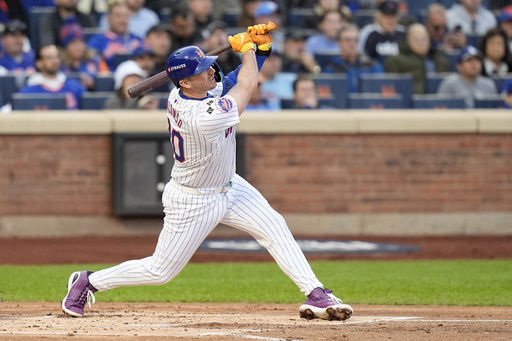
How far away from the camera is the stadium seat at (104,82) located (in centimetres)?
1130

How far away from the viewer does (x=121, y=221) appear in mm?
11070

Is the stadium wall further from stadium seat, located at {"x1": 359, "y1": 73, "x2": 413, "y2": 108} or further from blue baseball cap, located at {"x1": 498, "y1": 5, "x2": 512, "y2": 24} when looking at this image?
blue baseball cap, located at {"x1": 498, "y1": 5, "x2": 512, "y2": 24}

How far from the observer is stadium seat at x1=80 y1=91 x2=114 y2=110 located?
11109 millimetres

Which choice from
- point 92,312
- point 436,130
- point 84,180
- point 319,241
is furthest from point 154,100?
point 92,312

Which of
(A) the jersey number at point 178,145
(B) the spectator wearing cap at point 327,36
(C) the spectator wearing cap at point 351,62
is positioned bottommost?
(A) the jersey number at point 178,145

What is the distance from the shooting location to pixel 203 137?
216 inches

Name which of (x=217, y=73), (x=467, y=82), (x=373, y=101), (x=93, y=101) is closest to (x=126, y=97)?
(x=93, y=101)

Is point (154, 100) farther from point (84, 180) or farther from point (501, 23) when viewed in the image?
point (501, 23)

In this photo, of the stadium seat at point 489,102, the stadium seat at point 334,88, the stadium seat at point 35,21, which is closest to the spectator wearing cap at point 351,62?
the stadium seat at point 334,88

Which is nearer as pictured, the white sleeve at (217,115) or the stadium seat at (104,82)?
the white sleeve at (217,115)

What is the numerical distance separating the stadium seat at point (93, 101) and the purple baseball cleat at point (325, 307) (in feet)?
19.5

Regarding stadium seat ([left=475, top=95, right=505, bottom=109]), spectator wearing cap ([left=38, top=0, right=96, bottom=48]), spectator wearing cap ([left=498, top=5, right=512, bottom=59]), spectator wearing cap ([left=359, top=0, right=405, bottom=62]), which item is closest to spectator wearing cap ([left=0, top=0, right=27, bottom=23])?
spectator wearing cap ([left=38, top=0, right=96, bottom=48])

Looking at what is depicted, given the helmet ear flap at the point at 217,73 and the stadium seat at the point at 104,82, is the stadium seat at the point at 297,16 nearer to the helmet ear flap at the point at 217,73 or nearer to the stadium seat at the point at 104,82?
the stadium seat at the point at 104,82

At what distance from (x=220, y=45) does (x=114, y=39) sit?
1538mm
